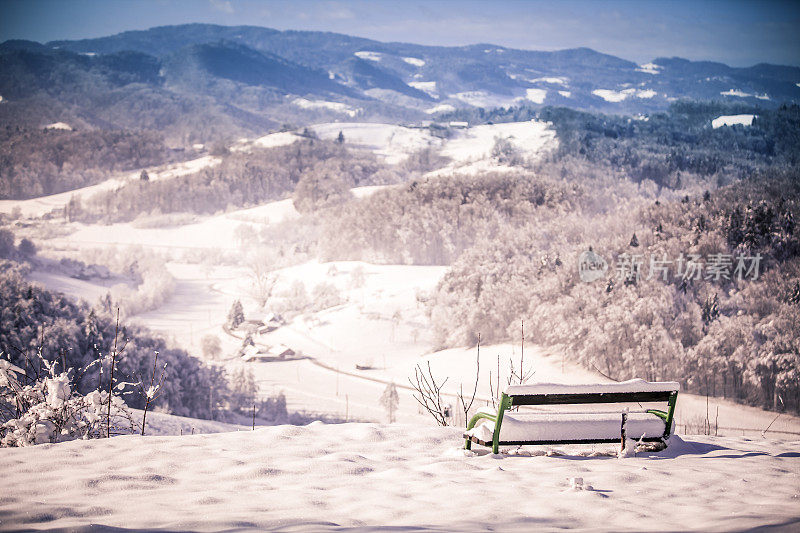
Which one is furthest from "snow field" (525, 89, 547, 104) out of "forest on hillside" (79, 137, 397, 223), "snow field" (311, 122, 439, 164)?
"forest on hillside" (79, 137, 397, 223)

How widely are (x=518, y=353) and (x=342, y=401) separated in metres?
6.26

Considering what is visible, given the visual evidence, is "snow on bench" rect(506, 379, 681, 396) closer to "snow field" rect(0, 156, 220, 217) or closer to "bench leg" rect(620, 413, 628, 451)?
"bench leg" rect(620, 413, 628, 451)

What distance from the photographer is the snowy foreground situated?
9.86ft

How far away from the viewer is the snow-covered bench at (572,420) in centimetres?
439

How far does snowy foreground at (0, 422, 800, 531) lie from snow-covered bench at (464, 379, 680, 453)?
16 cm

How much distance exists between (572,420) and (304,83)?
180m

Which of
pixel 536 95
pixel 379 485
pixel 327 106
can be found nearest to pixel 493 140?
pixel 379 485

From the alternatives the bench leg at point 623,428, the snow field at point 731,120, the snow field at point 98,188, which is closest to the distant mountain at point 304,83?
the snow field at point 731,120

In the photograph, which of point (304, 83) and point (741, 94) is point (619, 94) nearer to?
point (741, 94)

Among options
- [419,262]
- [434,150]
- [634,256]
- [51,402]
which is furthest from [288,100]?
[51,402]

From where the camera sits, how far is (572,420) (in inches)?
183

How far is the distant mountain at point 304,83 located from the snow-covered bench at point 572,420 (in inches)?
1673

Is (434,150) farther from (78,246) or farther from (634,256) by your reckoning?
(634,256)

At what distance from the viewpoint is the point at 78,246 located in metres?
37.3
